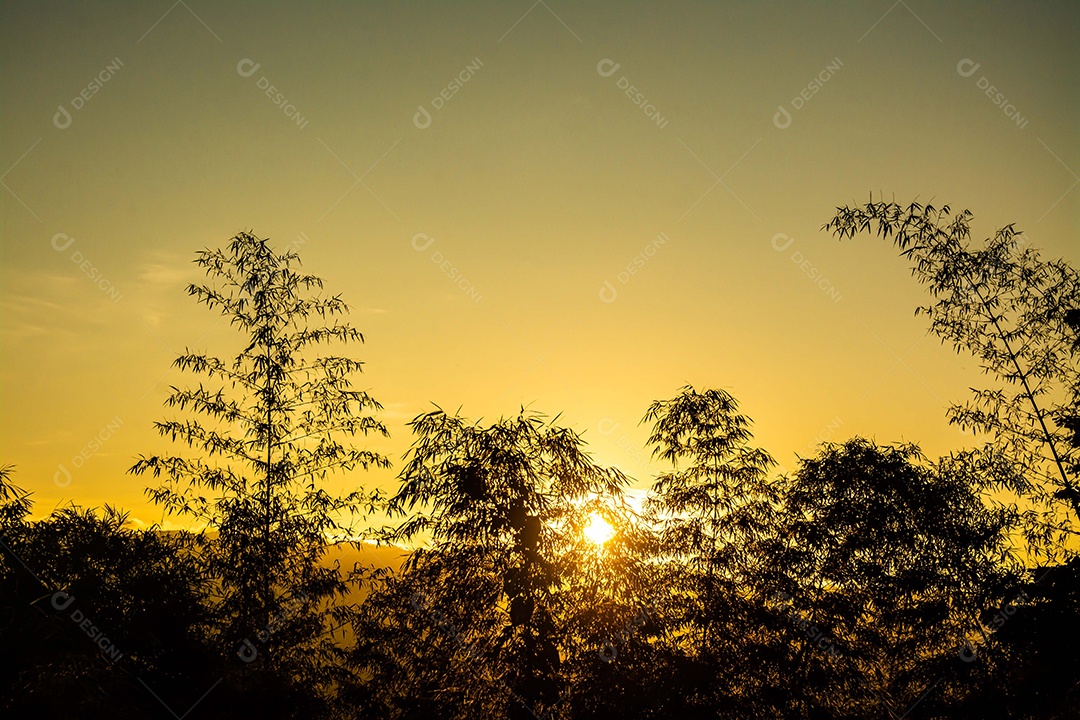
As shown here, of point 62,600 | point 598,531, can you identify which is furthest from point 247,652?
point 598,531

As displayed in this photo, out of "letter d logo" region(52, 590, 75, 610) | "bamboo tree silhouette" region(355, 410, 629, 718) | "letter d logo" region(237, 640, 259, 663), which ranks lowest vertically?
"letter d logo" region(52, 590, 75, 610)

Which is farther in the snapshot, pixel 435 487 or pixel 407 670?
pixel 407 670

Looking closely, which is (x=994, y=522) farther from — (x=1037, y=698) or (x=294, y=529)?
(x=294, y=529)

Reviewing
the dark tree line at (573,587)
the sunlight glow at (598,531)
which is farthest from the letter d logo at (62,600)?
the sunlight glow at (598,531)

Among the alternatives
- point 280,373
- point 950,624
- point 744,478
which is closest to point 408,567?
point 280,373

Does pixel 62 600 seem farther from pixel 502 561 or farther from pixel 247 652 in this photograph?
pixel 502 561

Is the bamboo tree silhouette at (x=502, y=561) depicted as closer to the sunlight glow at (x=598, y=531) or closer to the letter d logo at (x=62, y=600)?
the sunlight glow at (x=598, y=531)

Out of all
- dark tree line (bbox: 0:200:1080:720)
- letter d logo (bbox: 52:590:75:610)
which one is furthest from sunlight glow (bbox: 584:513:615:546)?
letter d logo (bbox: 52:590:75:610)

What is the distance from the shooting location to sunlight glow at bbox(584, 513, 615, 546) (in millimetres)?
10266

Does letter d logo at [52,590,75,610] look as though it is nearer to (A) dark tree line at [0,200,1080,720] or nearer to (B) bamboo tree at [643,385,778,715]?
(A) dark tree line at [0,200,1080,720]

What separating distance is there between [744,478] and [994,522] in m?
3.39

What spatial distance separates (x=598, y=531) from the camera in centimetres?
1038

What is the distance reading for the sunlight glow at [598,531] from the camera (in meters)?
10.3

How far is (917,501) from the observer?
12.1 metres
